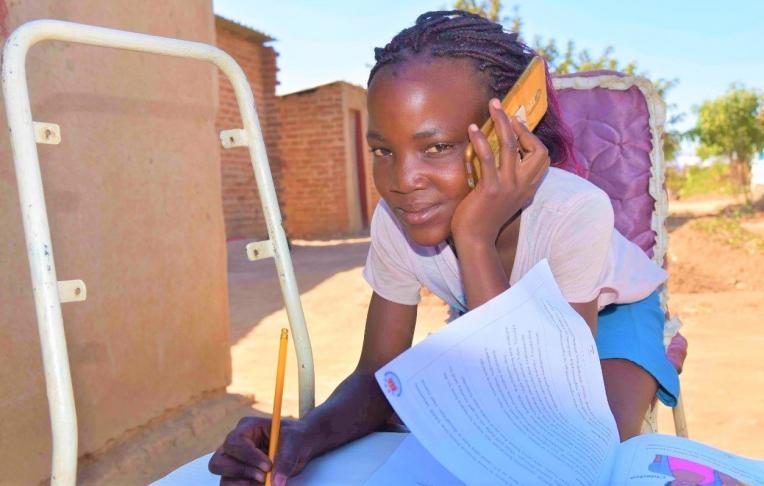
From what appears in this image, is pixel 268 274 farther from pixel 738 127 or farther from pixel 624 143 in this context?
pixel 738 127

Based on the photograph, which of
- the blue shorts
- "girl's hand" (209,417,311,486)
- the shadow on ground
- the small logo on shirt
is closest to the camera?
the small logo on shirt

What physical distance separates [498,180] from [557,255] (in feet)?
0.71

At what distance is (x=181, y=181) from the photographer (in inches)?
122

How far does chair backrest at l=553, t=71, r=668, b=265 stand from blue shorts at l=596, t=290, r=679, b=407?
46 centimetres

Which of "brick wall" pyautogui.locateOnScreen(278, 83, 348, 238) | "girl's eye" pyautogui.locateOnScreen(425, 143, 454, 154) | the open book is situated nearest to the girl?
"girl's eye" pyautogui.locateOnScreen(425, 143, 454, 154)

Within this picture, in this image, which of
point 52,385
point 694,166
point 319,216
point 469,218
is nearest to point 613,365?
point 469,218

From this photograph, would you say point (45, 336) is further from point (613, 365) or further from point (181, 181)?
point (181, 181)

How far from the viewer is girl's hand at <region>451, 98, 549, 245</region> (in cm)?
121

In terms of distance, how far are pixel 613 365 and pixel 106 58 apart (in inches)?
78.3

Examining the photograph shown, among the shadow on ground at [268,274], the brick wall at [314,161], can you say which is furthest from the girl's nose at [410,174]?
the brick wall at [314,161]

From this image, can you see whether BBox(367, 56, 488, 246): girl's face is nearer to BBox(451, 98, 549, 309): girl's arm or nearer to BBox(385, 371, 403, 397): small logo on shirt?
BBox(451, 98, 549, 309): girl's arm

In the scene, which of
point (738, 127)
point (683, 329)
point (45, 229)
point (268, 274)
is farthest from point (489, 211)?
point (738, 127)

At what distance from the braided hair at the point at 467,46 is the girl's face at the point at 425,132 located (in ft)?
0.08

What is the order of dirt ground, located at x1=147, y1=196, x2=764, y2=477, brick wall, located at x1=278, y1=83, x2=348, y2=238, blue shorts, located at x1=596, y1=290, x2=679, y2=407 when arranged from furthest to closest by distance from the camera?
1. brick wall, located at x1=278, y1=83, x2=348, y2=238
2. dirt ground, located at x1=147, y1=196, x2=764, y2=477
3. blue shorts, located at x1=596, y1=290, x2=679, y2=407
